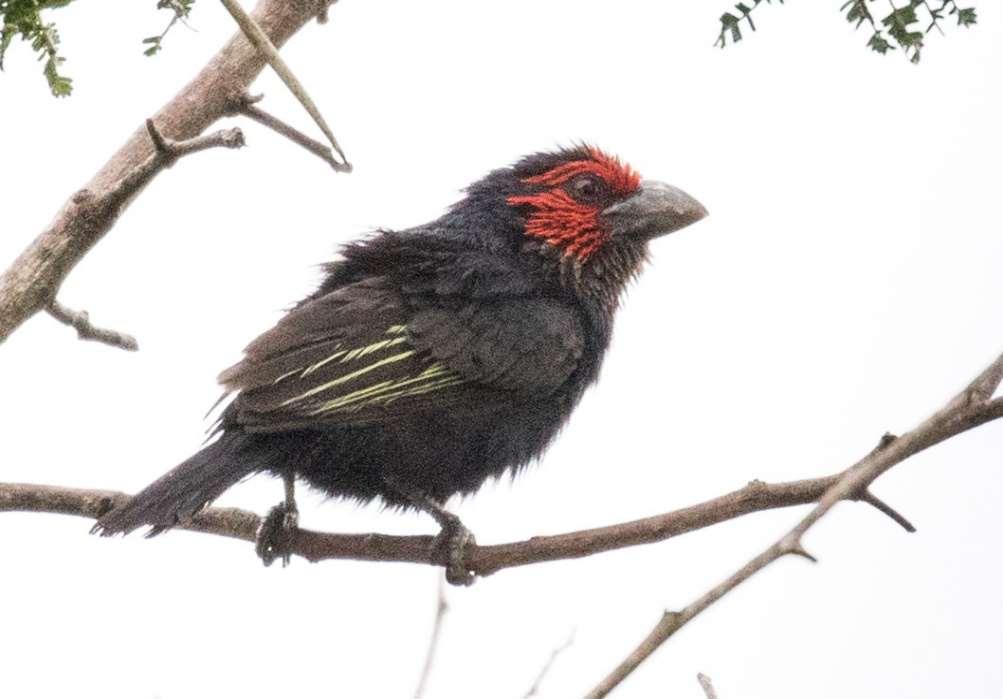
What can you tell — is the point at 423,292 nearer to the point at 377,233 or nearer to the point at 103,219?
the point at 377,233

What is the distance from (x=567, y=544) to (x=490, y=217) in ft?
7.10

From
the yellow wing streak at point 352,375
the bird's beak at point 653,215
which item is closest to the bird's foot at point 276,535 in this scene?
the yellow wing streak at point 352,375

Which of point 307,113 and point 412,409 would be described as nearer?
point 307,113

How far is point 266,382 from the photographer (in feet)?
14.2

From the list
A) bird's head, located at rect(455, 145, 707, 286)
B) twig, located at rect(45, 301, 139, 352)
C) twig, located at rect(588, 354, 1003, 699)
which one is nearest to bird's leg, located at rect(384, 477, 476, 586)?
twig, located at rect(45, 301, 139, 352)

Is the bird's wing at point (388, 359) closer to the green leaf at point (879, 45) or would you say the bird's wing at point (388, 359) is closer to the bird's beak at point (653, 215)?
the bird's beak at point (653, 215)

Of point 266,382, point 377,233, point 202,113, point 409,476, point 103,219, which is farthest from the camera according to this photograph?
point 377,233

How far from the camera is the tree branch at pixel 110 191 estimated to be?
11.1ft

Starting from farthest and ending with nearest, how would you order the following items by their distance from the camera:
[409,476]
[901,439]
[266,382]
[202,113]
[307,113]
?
[409,476]
[266,382]
[202,113]
[307,113]
[901,439]

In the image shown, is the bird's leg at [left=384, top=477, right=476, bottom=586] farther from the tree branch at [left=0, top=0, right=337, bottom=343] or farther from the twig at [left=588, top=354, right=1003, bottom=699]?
the twig at [left=588, top=354, right=1003, bottom=699]

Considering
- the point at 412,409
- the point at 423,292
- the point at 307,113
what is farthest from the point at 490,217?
the point at 307,113

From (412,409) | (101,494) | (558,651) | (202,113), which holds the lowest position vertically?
(558,651)

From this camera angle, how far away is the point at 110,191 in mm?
3324

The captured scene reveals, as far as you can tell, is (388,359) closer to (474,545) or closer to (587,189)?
(474,545)
